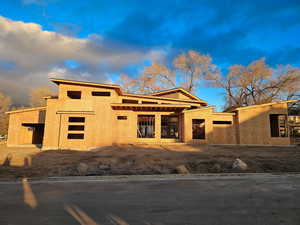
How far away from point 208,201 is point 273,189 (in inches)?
99.1

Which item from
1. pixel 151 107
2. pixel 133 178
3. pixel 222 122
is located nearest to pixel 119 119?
pixel 151 107

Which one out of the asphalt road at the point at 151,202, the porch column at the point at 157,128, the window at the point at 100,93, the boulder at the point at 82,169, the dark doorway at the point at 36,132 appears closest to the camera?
the asphalt road at the point at 151,202

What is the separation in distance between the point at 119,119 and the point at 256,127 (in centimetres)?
1517

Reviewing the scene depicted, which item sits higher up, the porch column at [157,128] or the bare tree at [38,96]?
the bare tree at [38,96]

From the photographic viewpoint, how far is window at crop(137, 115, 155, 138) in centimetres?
1994

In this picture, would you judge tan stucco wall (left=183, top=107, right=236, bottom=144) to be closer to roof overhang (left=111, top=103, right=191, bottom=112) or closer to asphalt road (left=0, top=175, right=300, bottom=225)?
roof overhang (left=111, top=103, right=191, bottom=112)

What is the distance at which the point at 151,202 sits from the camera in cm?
398

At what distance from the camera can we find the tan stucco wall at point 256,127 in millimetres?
17770

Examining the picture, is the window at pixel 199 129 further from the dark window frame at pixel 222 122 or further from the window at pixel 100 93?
the window at pixel 100 93

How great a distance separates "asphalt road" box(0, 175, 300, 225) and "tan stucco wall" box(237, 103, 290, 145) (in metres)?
12.8

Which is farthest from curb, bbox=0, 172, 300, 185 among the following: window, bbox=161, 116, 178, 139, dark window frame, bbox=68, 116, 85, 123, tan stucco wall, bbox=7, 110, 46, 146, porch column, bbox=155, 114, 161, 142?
window, bbox=161, 116, 178, 139

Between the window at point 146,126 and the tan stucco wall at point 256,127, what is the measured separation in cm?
975

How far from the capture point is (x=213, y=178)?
251 inches

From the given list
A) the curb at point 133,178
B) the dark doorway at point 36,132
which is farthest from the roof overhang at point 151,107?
the dark doorway at point 36,132
